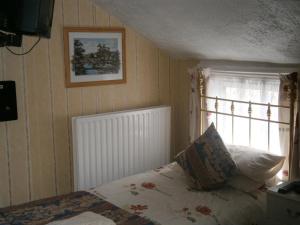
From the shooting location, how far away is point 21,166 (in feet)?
11.3

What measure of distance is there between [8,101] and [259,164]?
6.83 ft

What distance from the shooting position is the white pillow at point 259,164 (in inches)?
122

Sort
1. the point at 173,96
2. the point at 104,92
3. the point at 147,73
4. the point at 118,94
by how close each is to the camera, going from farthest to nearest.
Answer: the point at 173,96 → the point at 147,73 → the point at 118,94 → the point at 104,92

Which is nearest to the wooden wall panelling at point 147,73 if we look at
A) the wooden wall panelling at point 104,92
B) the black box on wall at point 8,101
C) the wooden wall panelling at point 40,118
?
the wooden wall panelling at point 104,92

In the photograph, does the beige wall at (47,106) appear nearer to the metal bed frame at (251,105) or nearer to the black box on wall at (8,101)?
the black box on wall at (8,101)

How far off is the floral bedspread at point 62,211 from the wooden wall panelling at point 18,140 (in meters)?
0.60

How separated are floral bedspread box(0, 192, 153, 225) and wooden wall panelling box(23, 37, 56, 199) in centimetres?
64

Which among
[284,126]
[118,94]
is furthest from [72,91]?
[284,126]

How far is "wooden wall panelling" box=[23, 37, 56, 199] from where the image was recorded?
344 centimetres

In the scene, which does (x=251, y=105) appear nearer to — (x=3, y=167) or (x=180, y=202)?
(x=180, y=202)

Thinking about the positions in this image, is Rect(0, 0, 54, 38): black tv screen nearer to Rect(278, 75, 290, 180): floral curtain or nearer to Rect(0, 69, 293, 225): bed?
Rect(0, 69, 293, 225): bed

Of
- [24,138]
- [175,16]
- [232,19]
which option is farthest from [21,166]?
[232,19]

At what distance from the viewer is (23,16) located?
2.59 meters

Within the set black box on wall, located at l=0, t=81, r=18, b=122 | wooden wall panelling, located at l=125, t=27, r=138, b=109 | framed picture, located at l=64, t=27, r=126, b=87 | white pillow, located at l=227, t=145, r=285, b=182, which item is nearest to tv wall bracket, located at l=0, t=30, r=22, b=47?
black box on wall, located at l=0, t=81, r=18, b=122
